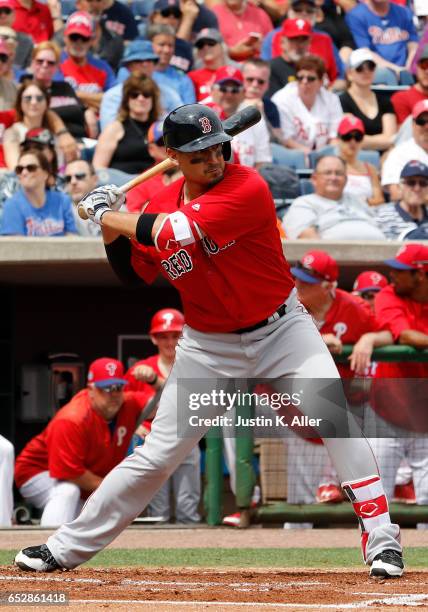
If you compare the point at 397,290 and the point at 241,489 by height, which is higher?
the point at 397,290

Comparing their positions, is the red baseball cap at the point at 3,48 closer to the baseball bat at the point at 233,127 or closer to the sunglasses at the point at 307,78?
the sunglasses at the point at 307,78

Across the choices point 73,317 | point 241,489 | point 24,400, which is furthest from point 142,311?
point 241,489

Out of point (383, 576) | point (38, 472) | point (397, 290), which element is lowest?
point (38, 472)

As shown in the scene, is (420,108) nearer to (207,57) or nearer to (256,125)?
(256,125)

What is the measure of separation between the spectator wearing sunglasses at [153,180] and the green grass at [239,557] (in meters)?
3.11

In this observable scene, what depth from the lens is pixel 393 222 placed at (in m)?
9.02

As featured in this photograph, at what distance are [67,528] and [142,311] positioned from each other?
5.13m

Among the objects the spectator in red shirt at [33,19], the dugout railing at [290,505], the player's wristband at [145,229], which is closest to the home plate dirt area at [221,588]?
the player's wristband at [145,229]

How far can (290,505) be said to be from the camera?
Answer: 716cm

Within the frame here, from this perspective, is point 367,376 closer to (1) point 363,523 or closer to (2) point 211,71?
(1) point 363,523

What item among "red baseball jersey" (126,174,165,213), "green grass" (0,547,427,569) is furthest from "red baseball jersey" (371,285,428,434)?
"red baseball jersey" (126,174,165,213)

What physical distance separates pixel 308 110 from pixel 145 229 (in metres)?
6.31

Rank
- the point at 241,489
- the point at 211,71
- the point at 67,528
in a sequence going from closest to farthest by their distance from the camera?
1. the point at 67,528
2. the point at 241,489
3. the point at 211,71

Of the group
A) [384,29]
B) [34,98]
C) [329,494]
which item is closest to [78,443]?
[329,494]
